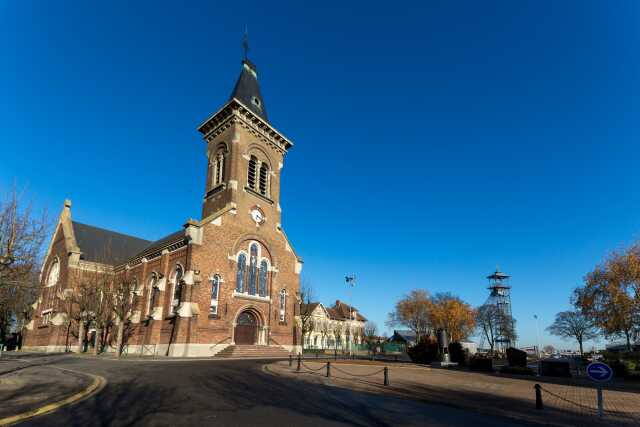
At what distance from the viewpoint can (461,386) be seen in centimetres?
1471

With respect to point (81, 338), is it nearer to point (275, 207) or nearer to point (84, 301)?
point (84, 301)

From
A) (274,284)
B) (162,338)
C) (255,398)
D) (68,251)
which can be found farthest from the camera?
(68,251)

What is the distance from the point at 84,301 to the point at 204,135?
18723 mm

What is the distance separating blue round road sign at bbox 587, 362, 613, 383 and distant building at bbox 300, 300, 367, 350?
5536 cm

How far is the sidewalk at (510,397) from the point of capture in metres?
9.64

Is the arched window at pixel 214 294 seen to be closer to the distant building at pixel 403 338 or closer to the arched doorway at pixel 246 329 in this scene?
the arched doorway at pixel 246 329

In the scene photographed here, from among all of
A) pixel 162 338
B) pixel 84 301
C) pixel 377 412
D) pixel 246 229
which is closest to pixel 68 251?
pixel 84 301

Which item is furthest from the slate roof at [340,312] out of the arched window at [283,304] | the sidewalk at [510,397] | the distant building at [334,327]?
the sidewalk at [510,397]

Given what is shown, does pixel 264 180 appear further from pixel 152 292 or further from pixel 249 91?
pixel 152 292

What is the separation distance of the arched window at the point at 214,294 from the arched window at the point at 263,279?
4.60 m

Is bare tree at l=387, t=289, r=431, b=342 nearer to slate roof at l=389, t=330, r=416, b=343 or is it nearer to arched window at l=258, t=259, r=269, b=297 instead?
slate roof at l=389, t=330, r=416, b=343

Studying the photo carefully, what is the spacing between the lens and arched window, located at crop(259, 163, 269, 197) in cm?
3556

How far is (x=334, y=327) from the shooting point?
243 feet

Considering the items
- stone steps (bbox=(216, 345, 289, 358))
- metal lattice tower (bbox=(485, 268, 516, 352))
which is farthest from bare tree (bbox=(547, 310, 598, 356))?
stone steps (bbox=(216, 345, 289, 358))
